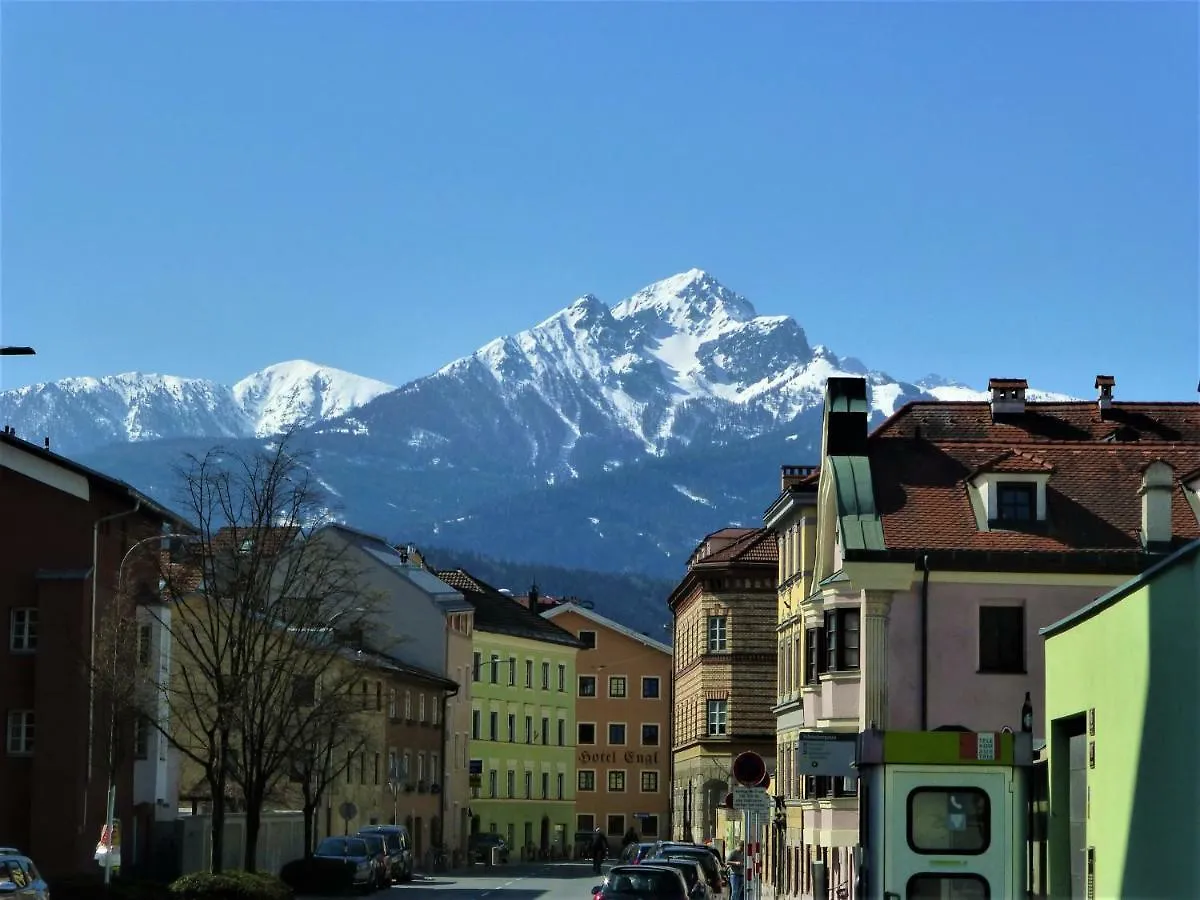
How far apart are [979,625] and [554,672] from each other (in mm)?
85252

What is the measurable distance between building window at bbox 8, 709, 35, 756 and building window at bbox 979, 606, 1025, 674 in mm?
23972

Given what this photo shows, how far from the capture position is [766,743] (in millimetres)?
93438

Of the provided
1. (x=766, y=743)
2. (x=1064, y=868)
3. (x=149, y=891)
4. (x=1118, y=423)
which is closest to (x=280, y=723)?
(x=149, y=891)

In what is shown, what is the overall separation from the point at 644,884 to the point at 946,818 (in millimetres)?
15985

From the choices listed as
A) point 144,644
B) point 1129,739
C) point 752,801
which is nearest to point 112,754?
point 144,644

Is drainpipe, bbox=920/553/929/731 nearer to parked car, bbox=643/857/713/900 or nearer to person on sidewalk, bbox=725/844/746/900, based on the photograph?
person on sidewalk, bbox=725/844/746/900

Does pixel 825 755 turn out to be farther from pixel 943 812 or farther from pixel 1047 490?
pixel 943 812

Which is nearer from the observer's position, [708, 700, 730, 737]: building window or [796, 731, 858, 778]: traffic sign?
[796, 731, 858, 778]: traffic sign

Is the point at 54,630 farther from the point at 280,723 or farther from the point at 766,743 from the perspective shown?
the point at 766,743

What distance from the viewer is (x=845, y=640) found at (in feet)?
165

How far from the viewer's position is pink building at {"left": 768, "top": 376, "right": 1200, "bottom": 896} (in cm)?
4638

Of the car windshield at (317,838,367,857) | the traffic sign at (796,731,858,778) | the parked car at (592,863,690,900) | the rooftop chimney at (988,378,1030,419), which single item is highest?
the rooftop chimney at (988,378,1030,419)

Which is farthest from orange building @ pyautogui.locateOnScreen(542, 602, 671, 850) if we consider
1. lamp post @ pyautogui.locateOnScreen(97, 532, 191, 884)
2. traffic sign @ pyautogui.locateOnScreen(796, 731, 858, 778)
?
traffic sign @ pyautogui.locateOnScreen(796, 731, 858, 778)

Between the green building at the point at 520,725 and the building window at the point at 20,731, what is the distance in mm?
60368
